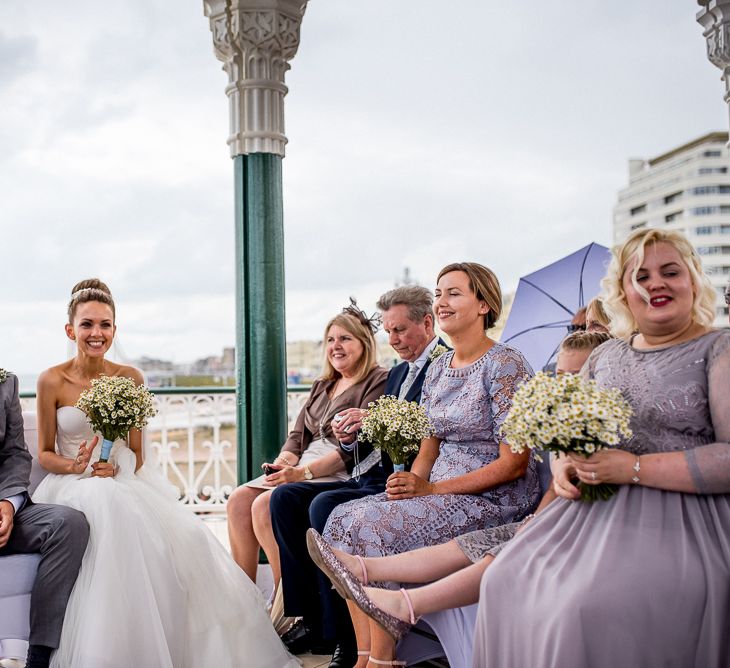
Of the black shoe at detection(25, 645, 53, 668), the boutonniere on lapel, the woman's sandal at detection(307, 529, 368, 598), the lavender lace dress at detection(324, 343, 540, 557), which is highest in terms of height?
the boutonniere on lapel

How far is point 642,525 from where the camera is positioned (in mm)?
2006

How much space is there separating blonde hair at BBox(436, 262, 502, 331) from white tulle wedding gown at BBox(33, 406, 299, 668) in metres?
1.49

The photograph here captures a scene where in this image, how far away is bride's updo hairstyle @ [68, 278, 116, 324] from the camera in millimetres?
3316

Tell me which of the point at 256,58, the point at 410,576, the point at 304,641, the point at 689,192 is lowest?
the point at 304,641

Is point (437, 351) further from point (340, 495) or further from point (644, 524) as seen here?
point (644, 524)

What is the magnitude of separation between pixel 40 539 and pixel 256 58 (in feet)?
9.33

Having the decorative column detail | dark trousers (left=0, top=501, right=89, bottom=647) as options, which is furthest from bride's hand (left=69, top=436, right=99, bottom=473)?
the decorative column detail

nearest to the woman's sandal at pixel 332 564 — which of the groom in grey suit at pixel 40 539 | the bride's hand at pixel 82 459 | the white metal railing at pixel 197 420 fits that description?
the groom in grey suit at pixel 40 539

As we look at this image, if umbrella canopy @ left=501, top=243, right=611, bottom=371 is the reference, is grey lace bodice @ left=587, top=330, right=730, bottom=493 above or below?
below

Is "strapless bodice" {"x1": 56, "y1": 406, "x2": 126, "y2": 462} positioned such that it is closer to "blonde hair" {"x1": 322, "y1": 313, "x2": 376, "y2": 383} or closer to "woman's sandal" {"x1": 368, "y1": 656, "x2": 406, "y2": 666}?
"blonde hair" {"x1": 322, "y1": 313, "x2": 376, "y2": 383}

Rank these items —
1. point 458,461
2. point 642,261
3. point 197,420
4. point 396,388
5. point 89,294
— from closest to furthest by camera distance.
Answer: point 642,261 < point 458,461 < point 89,294 < point 396,388 < point 197,420

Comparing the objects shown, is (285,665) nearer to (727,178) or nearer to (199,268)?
(727,178)

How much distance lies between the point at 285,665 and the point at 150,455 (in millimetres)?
1164

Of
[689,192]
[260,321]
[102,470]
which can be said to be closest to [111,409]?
[102,470]
